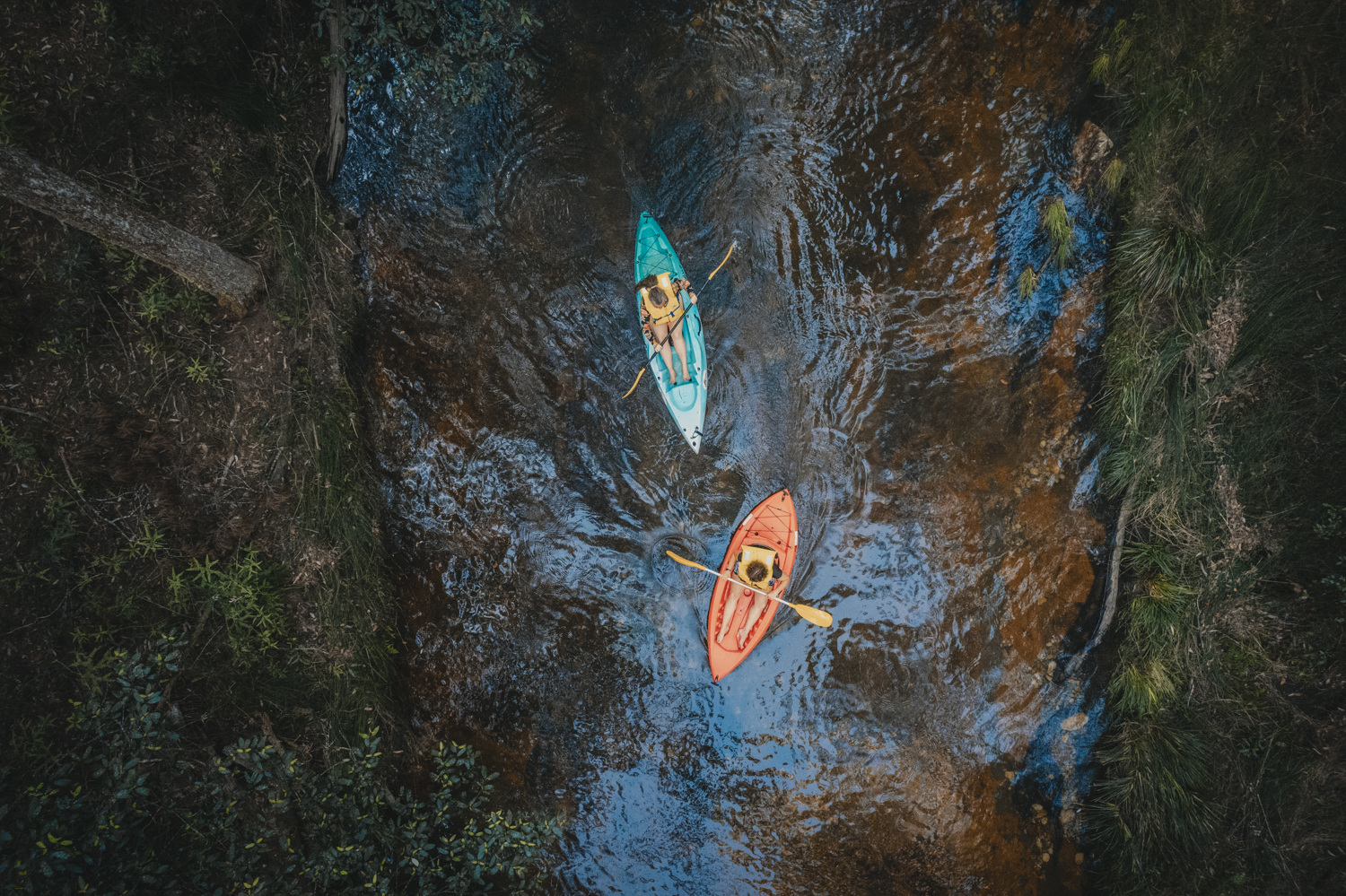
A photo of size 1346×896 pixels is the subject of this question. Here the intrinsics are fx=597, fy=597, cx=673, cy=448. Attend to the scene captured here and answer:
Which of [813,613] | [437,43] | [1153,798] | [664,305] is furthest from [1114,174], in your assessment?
[437,43]

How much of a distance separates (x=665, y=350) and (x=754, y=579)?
1.95 meters

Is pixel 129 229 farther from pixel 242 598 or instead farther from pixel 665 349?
pixel 665 349

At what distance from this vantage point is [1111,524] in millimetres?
4578

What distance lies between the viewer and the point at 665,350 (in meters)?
4.73

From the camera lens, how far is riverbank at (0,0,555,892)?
3.47m

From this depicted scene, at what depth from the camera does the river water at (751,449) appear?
15.0 ft

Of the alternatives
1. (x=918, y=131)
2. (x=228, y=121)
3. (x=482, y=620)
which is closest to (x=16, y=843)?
(x=482, y=620)

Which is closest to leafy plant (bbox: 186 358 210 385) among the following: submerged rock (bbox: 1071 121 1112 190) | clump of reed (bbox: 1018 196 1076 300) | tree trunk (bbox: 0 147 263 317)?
tree trunk (bbox: 0 147 263 317)

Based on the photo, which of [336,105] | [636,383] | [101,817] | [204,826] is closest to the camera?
[101,817]

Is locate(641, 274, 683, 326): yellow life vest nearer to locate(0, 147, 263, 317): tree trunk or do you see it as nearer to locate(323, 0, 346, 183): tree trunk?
locate(323, 0, 346, 183): tree trunk

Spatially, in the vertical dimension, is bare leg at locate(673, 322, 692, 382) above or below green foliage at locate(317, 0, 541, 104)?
below

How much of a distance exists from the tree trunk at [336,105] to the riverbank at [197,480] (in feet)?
0.24

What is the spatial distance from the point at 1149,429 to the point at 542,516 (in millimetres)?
4567

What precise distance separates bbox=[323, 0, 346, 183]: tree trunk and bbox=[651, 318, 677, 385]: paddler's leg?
8.79 feet
